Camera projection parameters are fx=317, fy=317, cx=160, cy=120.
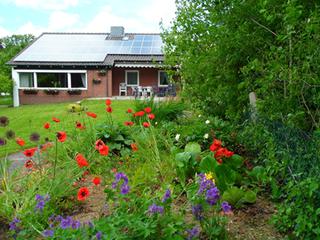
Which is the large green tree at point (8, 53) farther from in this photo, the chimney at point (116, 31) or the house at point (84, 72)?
the chimney at point (116, 31)

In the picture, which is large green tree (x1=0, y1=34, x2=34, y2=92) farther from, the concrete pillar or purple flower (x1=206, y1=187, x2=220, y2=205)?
purple flower (x1=206, y1=187, x2=220, y2=205)

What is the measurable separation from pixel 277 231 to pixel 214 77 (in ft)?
7.31

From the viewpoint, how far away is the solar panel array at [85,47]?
20734 mm

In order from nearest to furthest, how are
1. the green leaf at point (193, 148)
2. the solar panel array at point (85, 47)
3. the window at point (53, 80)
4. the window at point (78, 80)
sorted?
the green leaf at point (193, 148) < the solar panel array at point (85, 47) < the window at point (78, 80) < the window at point (53, 80)

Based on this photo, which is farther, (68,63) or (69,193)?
(68,63)

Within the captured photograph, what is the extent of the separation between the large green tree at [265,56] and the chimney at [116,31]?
20.4 meters

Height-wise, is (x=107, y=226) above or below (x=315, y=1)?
below

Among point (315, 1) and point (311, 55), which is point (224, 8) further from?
point (311, 55)

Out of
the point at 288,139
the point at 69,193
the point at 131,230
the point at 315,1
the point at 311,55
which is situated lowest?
the point at 69,193

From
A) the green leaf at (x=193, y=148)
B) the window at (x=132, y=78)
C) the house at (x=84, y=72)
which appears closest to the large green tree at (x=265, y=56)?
the green leaf at (x=193, y=148)

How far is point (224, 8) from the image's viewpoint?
359 centimetres

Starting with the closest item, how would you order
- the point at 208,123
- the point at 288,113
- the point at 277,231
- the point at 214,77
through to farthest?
the point at 277,231
the point at 288,113
the point at 214,77
the point at 208,123

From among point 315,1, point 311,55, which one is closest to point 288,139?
point 311,55

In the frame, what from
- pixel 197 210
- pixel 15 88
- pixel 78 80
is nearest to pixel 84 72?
pixel 78 80
